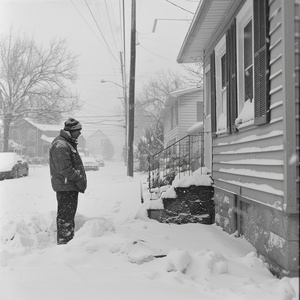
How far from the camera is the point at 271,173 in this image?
2.53 meters

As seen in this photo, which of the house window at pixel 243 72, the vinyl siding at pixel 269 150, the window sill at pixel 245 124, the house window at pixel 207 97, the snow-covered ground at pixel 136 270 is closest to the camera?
the snow-covered ground at pixel 136 270

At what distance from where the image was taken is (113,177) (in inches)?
254

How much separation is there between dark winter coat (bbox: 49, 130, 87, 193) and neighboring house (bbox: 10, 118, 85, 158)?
3.78 ft

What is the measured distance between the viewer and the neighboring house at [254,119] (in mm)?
2014

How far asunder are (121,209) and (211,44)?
285cm

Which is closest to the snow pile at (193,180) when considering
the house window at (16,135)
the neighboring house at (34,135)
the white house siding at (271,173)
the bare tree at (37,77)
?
the white house siding at (271,173)

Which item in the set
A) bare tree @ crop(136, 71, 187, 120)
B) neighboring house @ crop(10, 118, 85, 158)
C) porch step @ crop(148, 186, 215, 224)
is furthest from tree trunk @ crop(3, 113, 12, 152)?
bare tree @ crop(136, 71, 187, 120)

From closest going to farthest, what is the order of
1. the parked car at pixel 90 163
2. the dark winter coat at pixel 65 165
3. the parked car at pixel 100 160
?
the dark winter coat at pixel 65 165 < the parked car at pixel 90 163 < the parked car at pixel 100 160

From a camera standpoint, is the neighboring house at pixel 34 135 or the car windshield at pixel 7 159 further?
the car windshield at pixel 7 159

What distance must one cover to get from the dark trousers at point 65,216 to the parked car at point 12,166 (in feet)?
9.25

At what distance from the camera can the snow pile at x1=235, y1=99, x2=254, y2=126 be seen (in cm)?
318

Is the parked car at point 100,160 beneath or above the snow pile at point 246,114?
beneath

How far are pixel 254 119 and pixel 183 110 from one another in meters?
5.24

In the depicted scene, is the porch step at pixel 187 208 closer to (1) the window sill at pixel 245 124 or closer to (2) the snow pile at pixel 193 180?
(2) the snow pile at pixel 193 180
